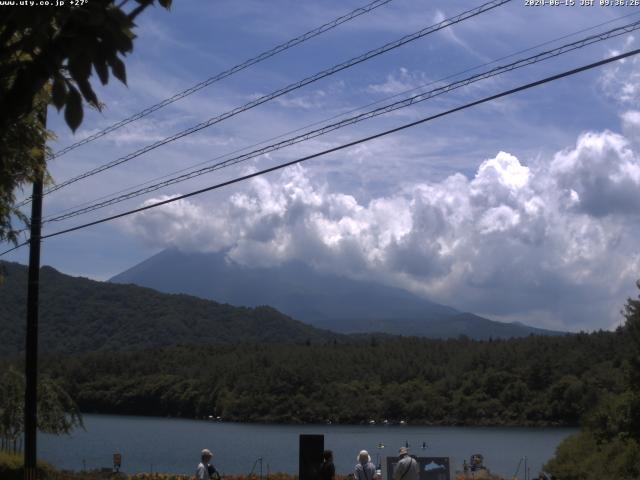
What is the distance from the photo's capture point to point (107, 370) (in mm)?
109750

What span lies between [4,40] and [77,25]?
611mm

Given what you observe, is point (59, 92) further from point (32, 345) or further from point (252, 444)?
point (252, 444)

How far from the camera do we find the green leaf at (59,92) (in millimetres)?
4523

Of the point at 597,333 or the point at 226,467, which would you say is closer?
the point at 226,467

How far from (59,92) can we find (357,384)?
4215 inches

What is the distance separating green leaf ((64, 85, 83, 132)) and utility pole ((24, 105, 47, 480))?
15635 mm

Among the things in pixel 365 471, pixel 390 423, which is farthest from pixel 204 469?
pixel 390 423

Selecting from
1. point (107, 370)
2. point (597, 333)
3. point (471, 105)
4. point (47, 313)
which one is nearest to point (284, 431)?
point (107, 370)

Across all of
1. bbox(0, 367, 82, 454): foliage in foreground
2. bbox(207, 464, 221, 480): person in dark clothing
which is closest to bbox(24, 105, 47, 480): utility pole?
bbox(207, 464, 221, 480): person in dark clothing

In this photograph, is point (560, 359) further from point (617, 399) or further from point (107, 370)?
point (617, 399)

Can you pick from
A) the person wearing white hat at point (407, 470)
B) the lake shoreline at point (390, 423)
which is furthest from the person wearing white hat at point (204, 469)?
the lake shoreline at point (390, 423)

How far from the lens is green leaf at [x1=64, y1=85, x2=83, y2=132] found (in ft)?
14.9

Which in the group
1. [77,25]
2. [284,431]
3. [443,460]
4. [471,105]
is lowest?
[284,431]

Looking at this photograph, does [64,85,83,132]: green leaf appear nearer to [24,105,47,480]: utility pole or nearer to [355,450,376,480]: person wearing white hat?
[355,450,376,480]: person wearing white hat
